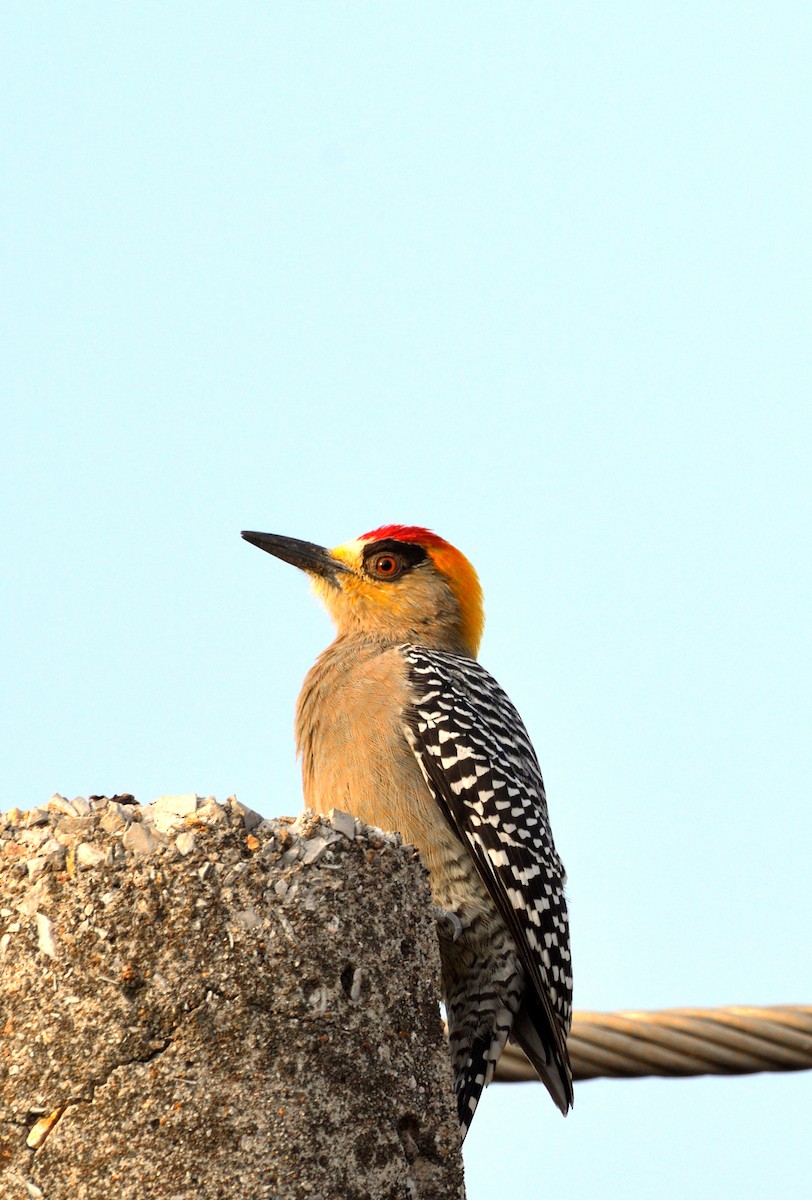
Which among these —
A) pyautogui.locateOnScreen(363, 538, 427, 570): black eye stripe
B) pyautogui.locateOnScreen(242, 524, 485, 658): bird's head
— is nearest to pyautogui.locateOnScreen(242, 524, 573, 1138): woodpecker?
pyautogui.locateOnScreen(242, 524, 485, 658): bird's head

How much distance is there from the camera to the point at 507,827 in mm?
6129

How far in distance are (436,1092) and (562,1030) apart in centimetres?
257

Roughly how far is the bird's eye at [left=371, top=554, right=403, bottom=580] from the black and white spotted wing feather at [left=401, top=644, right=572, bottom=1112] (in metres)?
0.96

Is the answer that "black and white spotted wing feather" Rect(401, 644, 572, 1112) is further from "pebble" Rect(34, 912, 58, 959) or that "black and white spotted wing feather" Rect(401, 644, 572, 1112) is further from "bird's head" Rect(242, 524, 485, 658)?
"pebble" Rect(34, 912, 58, 959)

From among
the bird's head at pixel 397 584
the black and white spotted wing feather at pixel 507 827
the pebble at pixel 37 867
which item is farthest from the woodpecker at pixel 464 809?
the pebble at pixel 37 867

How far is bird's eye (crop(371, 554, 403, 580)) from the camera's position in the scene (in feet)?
25.9

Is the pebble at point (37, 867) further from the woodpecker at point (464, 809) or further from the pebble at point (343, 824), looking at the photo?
the woodpecker at point (464, 809)

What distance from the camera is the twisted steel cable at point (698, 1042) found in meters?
5.93

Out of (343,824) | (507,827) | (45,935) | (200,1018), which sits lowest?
(200,1018)

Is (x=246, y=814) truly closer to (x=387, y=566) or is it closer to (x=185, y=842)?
(x=185, y=842)

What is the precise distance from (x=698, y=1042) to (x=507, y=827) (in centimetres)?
115

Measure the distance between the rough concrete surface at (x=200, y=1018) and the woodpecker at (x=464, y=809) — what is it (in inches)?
85.5

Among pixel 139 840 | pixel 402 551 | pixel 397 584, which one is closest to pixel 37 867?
pixel 139 840

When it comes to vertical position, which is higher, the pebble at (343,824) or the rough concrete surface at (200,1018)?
the pebble at (343,824)
